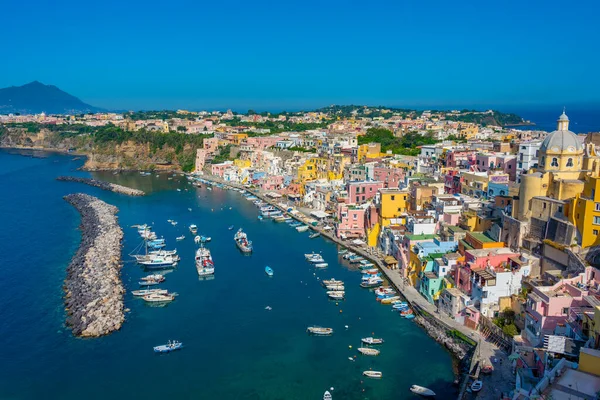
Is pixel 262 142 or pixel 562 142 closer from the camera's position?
pixel 562 142

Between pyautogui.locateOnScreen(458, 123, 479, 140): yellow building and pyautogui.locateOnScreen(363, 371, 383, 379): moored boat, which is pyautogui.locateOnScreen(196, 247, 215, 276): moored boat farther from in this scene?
pyautogui.locateOnScreen(458, 123, 479, 140): yellow building

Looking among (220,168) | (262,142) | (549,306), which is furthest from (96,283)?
(262,142)

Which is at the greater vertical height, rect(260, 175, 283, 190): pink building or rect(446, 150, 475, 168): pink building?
rect(446, 150, 475, 168): pink building

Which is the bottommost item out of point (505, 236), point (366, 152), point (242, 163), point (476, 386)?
point (476, 386)

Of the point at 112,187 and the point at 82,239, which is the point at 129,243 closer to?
the point at 82,239

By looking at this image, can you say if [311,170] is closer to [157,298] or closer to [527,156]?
[527,156]

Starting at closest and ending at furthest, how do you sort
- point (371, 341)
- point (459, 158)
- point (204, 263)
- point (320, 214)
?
point (371, 341), point (204, 263), point (459, 158), point (320, 214)

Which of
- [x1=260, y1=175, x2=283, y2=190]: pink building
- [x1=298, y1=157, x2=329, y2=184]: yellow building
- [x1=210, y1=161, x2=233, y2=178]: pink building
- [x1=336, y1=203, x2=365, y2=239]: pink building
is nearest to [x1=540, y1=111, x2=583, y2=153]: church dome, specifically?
[x1=336, y1=203, x2=365, y2=239]: pink building
